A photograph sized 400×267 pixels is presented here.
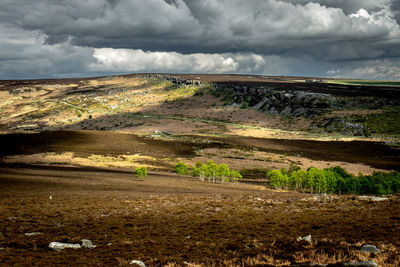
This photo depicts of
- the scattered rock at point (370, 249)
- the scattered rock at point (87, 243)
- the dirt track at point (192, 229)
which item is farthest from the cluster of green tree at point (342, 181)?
the scattered rock at point (87, 243)

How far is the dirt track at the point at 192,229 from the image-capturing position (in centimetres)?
1684

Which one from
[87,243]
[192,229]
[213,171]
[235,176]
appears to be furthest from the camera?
[235,176]

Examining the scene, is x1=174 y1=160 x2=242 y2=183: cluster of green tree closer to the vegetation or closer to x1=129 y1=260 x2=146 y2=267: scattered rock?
the vegetation

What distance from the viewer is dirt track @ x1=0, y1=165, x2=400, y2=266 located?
55.3ft

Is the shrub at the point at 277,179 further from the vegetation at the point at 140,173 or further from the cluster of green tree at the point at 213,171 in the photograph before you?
the vegetation at the point at 140,173

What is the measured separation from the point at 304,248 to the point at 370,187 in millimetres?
64751

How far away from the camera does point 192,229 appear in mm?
24000

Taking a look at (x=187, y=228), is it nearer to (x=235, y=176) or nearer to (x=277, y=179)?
(x=277, y=179)

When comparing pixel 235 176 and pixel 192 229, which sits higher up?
pixel 192 229

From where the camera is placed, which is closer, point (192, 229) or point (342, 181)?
point (192, 229)

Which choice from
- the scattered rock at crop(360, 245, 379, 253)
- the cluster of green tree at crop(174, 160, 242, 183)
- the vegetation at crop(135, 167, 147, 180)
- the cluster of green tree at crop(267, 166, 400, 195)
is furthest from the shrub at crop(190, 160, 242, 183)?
the scattered rock at crop(360, 245, 379, 253)

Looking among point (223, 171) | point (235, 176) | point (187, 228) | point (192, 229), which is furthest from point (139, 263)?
point (235, 176)

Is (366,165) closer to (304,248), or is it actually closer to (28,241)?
(304,248)

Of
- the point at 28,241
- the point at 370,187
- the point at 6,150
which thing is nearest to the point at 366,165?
the point at 370,187
